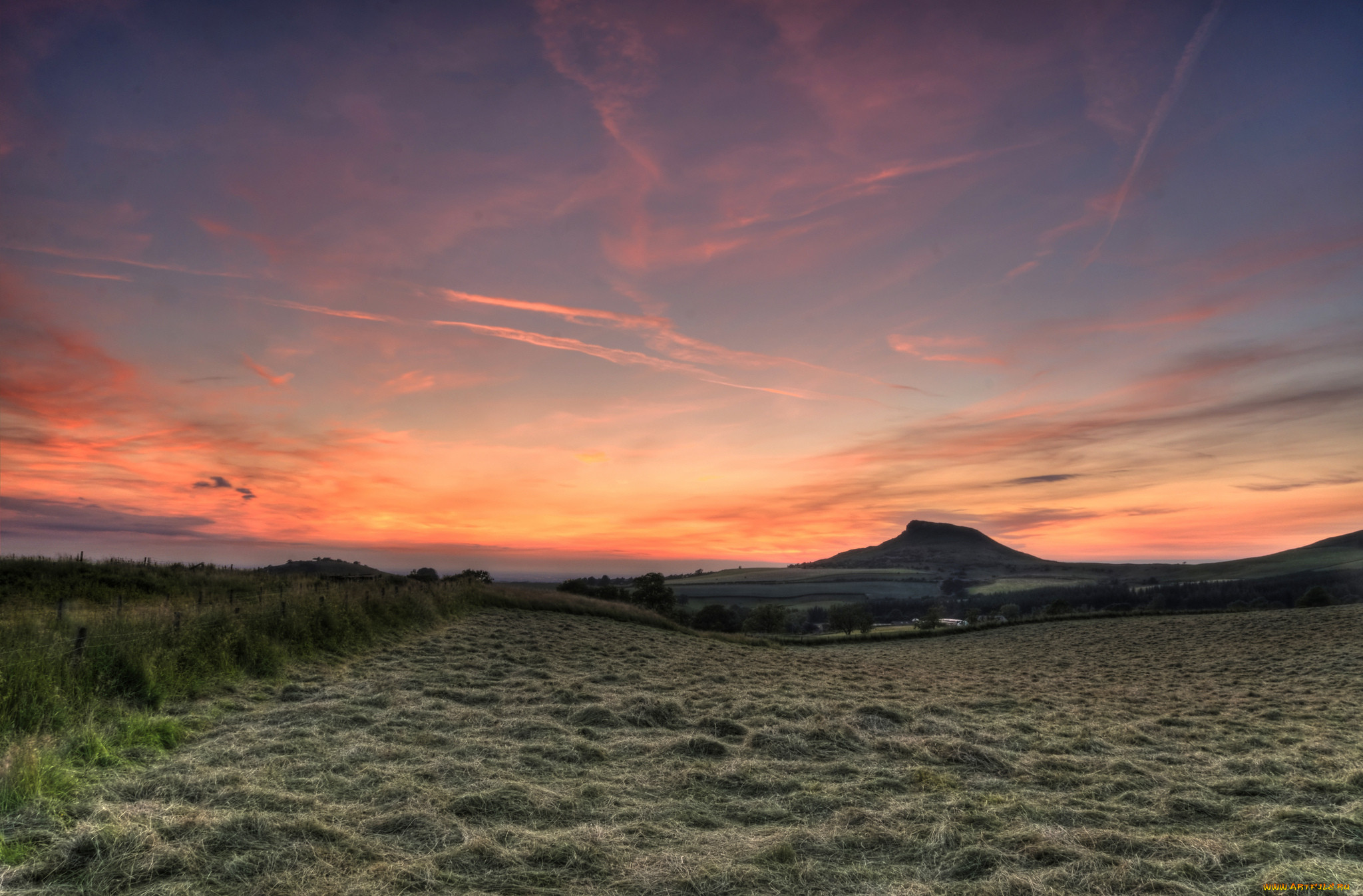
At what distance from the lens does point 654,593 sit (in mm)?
72312

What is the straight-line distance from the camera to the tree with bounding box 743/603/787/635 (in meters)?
91.6

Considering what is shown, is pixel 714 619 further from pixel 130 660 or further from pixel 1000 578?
→ pixel 1000 578

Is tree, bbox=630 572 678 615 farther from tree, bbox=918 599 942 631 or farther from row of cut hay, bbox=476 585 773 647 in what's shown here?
row of cut hay, bbox=476 585 773 647

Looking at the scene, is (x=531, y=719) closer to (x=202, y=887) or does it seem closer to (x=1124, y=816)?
(x=202, y=887)

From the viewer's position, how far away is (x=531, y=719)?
9867 mm

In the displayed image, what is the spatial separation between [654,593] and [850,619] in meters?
29.9

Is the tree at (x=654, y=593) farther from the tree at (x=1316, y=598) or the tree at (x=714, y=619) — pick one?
the tree at (x=1316, y=598)

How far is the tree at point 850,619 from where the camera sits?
79.8 meters

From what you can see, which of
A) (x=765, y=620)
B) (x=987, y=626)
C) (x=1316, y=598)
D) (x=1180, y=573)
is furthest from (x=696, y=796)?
(x=1180, y=573)

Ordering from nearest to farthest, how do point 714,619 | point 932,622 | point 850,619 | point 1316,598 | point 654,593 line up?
point 1316,598 → point 654,593 → point 932,622 → point 850,619 → point 714,619

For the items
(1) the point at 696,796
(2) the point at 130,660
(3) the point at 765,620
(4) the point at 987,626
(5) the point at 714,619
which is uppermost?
(2) the point at 130,660

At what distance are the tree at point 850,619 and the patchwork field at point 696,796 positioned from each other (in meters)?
64.4

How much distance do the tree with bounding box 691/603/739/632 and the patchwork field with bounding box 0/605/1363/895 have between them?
7554 centimetres

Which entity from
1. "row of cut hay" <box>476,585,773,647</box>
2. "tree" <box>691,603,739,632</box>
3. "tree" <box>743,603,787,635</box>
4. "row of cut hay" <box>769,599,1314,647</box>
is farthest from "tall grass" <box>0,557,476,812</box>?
"tree" <box>743,603,787,635</box>
